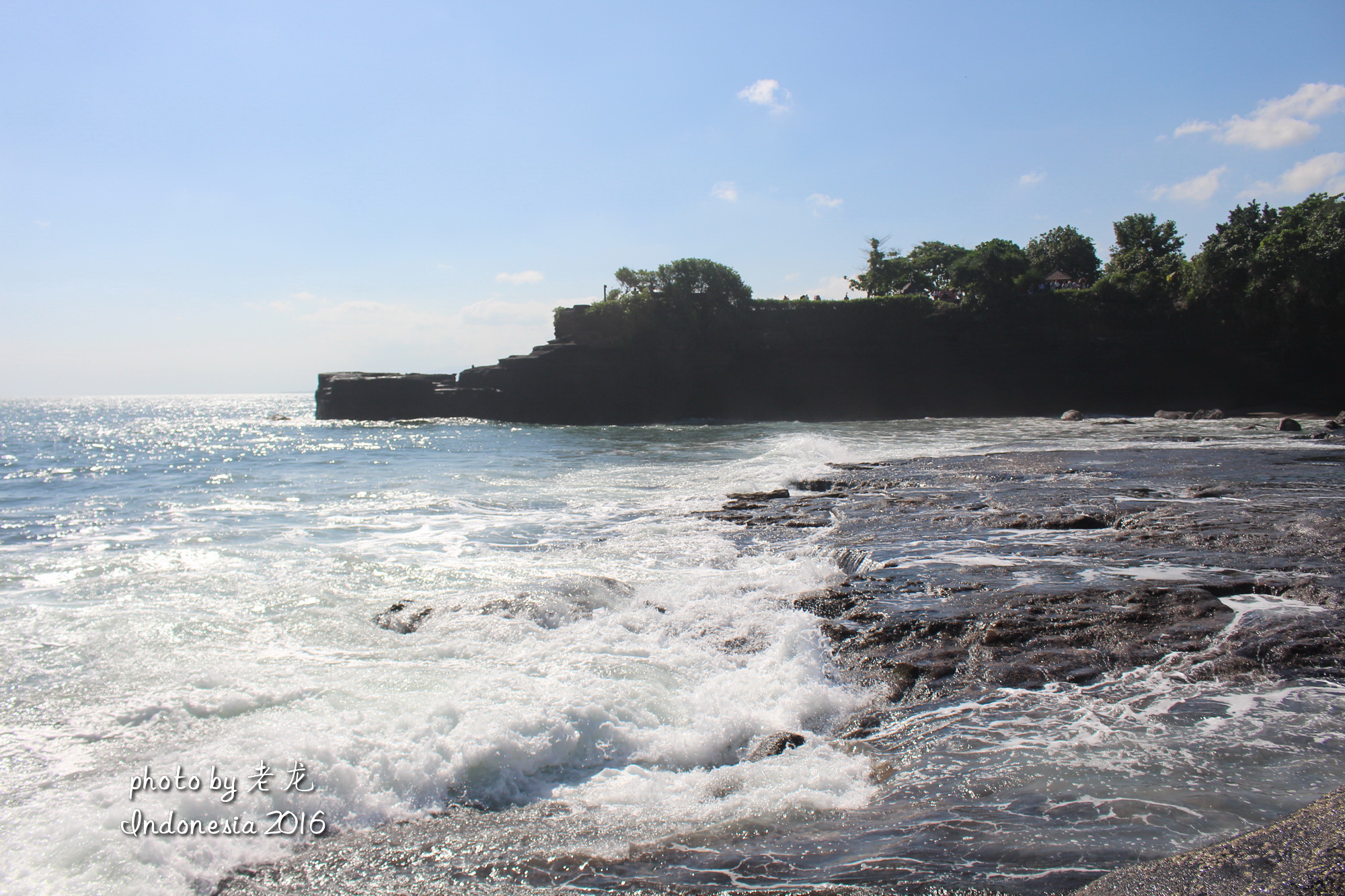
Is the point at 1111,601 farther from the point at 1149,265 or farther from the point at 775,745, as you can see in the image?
the point at 1149,265

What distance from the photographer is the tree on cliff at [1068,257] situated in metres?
51.4

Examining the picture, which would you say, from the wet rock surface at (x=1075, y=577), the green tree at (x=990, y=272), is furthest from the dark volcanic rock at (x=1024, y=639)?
the green tree at (x=990, y=272)

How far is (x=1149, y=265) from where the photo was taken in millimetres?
43250

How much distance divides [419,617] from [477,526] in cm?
505

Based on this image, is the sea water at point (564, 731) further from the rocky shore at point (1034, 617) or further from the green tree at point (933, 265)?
the green tree at point (933, 265)

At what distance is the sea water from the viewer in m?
3.25

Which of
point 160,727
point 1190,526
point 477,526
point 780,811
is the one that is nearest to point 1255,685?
point 780,811

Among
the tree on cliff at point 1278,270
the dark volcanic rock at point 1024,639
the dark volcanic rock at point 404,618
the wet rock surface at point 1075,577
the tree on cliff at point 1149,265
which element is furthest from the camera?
the tree on cliff at point 1149,265

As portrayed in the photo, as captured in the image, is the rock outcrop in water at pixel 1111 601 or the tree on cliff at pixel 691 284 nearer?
the rock outcrop in water at pixel 1111 601

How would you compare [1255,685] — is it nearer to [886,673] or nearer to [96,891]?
[886,673]

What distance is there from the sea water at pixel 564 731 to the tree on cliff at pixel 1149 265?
41682 mm

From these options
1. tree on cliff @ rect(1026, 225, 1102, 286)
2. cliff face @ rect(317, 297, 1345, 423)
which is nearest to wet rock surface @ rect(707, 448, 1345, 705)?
cliff face @ rect(317, 297, 1345, 423)

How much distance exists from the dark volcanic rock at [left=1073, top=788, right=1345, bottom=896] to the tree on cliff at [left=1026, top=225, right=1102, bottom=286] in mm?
55168

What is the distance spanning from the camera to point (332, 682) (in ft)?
17.4
